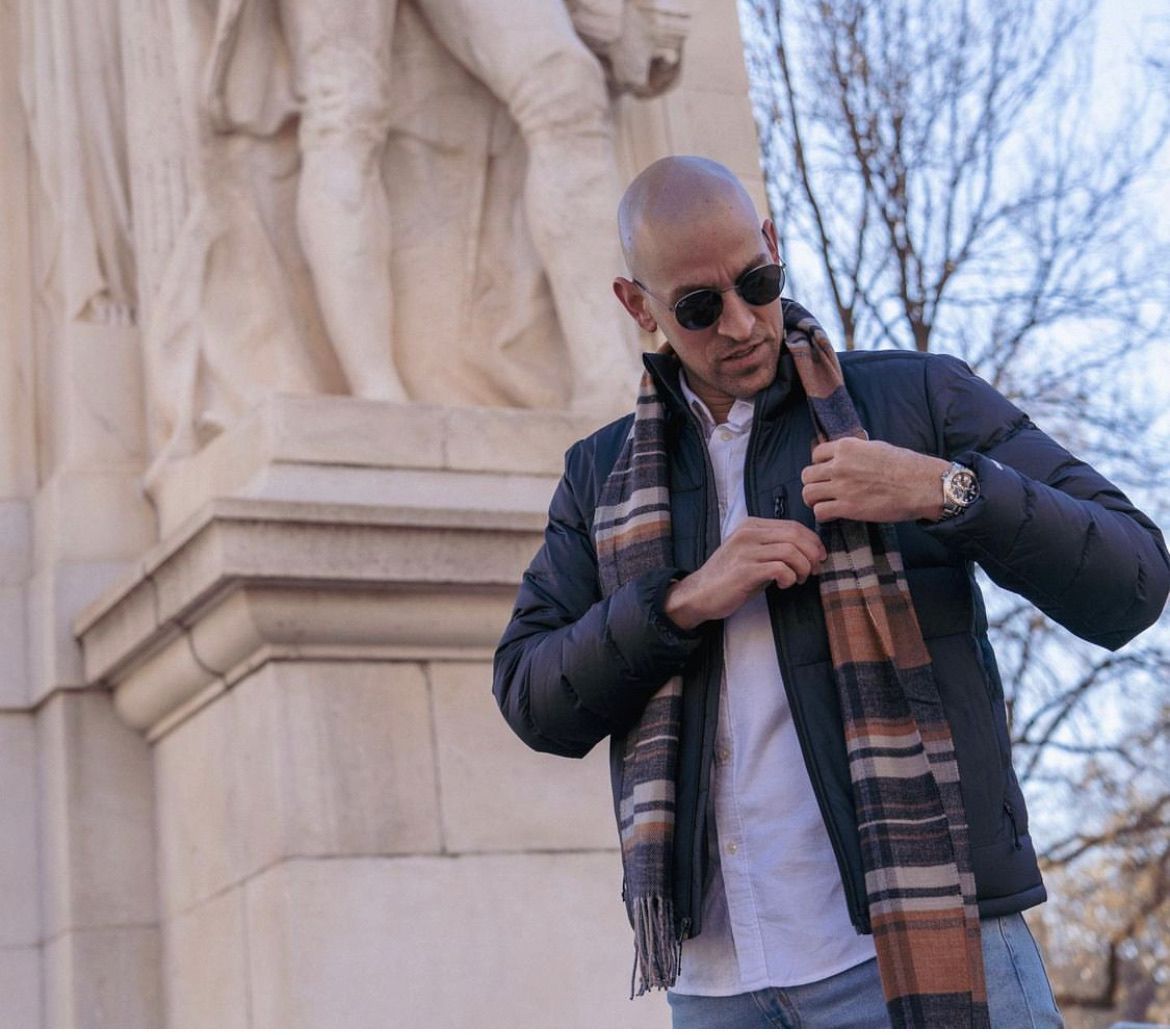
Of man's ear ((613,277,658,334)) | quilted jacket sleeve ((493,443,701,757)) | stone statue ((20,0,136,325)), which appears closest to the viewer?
quilted jacket sleeve ((493,443,701,757))

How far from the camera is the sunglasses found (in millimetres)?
2686

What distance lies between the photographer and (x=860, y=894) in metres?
2.45

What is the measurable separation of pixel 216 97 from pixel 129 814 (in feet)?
6.70

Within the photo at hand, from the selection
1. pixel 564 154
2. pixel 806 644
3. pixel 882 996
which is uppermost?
pixel 564 154

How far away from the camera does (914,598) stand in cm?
262

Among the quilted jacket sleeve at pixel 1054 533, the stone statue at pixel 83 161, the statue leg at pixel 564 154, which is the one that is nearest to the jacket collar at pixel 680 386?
the quilted jacket sleeve at pixel 1054 533

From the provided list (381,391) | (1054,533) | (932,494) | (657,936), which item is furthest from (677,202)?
(381,391)

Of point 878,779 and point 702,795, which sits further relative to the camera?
point 702,795

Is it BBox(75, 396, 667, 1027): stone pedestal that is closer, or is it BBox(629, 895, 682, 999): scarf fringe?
BBox(629, 895, 682, 999): scarf fringe

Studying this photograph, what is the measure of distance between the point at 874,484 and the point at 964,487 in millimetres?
107

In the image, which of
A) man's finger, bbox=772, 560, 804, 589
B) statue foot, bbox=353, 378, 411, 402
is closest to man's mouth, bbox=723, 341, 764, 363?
man's finger, bbox=772, 560, 804, 589

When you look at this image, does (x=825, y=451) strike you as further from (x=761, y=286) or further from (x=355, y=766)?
(x=355, y=766)

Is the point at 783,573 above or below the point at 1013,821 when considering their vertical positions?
above

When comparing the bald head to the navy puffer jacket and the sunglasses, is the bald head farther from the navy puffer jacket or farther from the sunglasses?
the navy puffer jacket
